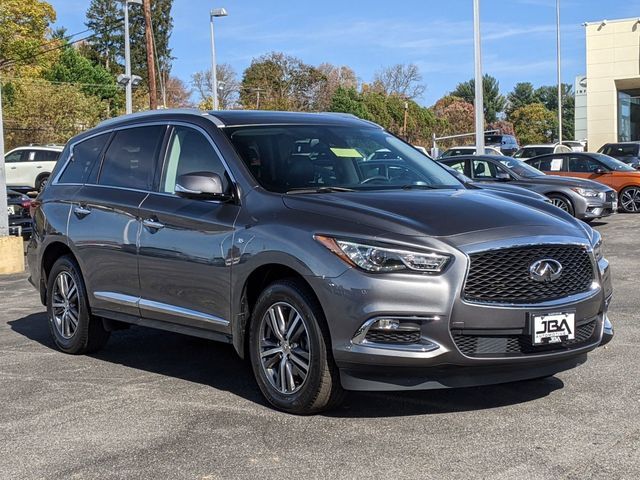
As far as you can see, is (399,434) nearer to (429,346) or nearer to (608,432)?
(429,346)

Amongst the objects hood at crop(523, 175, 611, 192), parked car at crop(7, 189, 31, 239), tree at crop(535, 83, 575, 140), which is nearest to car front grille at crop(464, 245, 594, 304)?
hood at crop(523, 175, 611, 192)

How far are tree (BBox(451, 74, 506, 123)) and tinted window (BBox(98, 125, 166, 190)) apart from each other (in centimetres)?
12658

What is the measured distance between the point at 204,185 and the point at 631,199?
17190 millimetres

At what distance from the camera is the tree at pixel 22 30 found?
50.6m

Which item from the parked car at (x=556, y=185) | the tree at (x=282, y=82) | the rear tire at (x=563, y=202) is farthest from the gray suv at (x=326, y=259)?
the tree at (x=282, y=82)

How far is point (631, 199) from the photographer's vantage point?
20.5 metres

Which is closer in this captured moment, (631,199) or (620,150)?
(631,199)

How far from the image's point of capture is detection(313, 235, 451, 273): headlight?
177 inches

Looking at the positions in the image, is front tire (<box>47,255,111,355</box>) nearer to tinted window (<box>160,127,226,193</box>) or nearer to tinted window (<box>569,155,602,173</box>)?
tinted window (<box>160,127,226,193</box>)

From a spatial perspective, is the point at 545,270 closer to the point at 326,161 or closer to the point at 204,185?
the point at 326,161

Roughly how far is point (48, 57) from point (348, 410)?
56.7 m

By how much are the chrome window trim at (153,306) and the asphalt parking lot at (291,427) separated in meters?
0.50

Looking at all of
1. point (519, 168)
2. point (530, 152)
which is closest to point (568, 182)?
point (519, 168)

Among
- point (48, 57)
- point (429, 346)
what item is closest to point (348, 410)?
point (429, 346)
